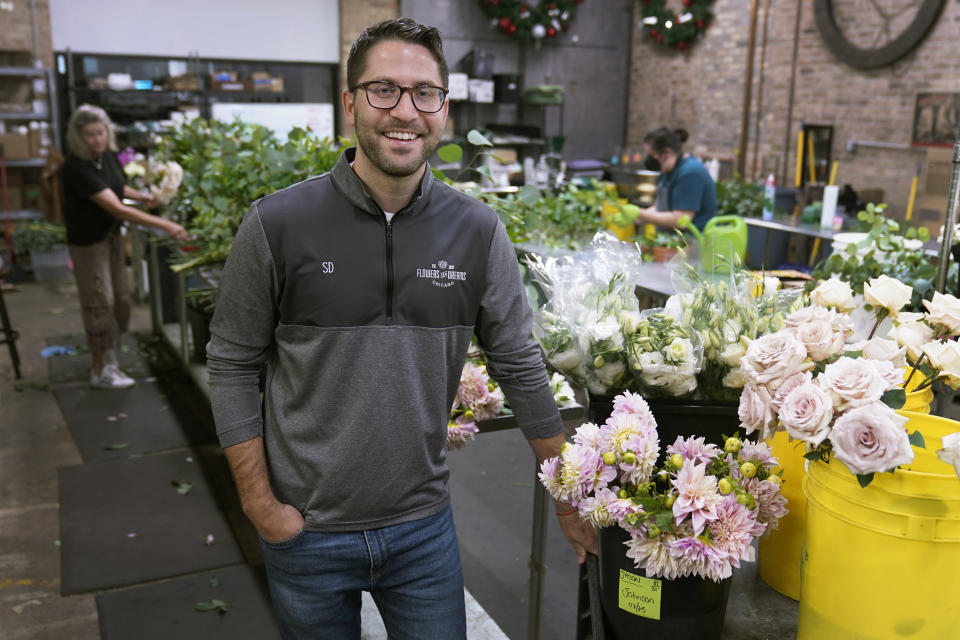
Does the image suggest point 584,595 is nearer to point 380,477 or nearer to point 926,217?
point 380,477

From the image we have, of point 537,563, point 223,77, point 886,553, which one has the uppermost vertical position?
point 223,77

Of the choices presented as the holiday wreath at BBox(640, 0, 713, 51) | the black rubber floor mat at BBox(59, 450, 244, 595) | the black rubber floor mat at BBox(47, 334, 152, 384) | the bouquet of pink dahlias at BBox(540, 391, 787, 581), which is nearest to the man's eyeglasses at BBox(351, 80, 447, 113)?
the bouquet of pink dahlias at BBox(540, 391, 787, 581)

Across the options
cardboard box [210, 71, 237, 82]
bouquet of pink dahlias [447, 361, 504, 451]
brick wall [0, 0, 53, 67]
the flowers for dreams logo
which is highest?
brick wall [0, 0, 53, 67]

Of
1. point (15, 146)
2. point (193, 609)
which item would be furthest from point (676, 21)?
point (193, 609)

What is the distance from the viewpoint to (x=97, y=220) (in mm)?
4879

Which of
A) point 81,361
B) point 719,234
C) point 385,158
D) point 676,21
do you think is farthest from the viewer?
point 676,21

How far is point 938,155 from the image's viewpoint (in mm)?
6496

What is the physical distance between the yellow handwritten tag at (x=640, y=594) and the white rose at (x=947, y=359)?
0.55 metres

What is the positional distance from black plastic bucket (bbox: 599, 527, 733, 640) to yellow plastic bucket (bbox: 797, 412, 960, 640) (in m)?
0.15

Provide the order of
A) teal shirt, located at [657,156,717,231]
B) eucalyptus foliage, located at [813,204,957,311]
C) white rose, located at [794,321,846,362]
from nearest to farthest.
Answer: white rose, located at [794,321,846,362] → eucalyptus foliage, located at [813,204,957,311] → teal shirt, located at [657,156,717,231]

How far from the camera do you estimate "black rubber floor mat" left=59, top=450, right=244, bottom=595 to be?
10.8ft

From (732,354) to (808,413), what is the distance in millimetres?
264

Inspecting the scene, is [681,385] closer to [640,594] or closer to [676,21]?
[640,594]

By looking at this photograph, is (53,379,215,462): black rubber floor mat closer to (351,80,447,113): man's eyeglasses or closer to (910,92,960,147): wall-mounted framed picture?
(351,80,447,113): man's eyeglasses
